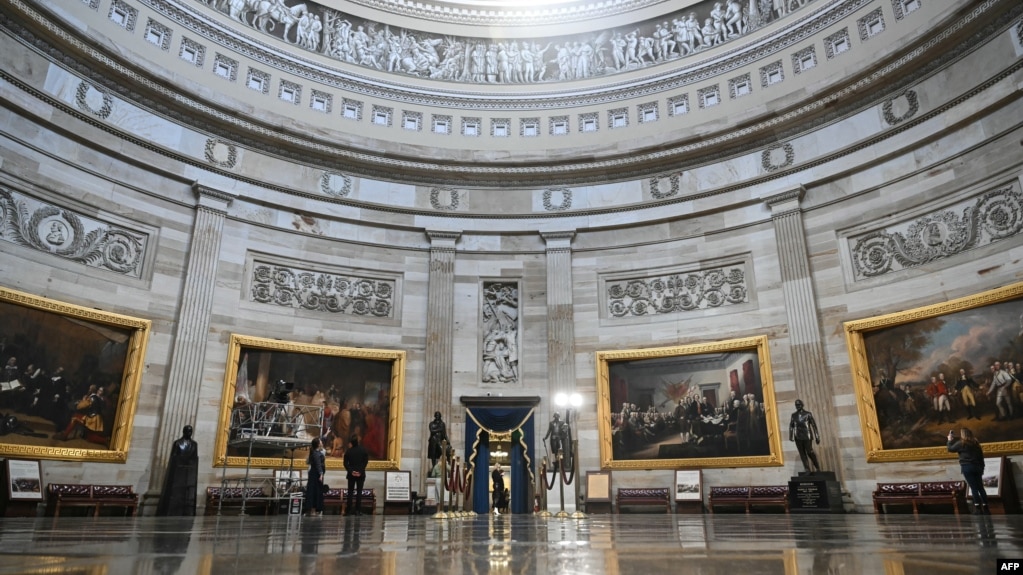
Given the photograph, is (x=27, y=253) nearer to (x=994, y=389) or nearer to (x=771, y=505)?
(x=771, y=505)

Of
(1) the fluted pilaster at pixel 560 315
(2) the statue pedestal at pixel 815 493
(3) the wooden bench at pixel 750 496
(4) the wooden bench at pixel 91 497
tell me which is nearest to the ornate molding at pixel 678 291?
(1) the fluted pilaster at pixel 560 315

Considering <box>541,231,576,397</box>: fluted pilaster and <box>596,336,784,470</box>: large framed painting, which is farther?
<box>541,231,576,397</box>: fluted pilaster

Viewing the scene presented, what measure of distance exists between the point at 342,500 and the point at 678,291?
11300mm

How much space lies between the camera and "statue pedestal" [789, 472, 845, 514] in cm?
1463

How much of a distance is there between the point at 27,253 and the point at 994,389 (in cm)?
2169

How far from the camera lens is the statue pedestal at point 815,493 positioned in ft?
48.0

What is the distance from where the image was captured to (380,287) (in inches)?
782

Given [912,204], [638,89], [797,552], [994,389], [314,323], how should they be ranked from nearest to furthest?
[797,552] → [994,389] → [912,204] → [314,323] → [638,89]

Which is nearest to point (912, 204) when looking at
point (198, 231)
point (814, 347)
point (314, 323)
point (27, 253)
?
point (814, 347)

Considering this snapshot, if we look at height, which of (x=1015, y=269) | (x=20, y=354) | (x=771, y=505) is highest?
(x=1015, y=269)

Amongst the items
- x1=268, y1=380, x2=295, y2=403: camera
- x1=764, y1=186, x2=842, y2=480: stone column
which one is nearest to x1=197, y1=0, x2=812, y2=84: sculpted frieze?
x1=764, y1=186, x2=842, y2=480: stone column

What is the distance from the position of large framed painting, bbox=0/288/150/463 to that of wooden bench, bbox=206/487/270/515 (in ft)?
7.28

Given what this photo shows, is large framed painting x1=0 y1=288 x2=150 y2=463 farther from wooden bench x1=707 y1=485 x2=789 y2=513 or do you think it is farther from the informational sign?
wooden bench x1=707 y1=485 x2=789 y2=513

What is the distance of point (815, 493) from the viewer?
1477cm
